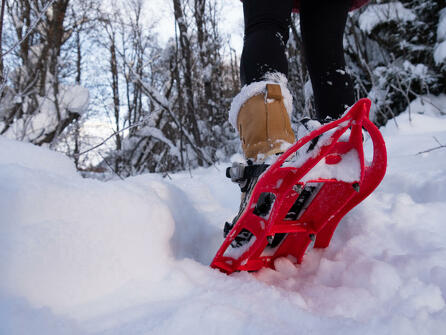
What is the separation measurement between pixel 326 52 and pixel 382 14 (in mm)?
4844

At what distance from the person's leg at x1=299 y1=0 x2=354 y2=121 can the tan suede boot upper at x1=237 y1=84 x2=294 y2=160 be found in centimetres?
27

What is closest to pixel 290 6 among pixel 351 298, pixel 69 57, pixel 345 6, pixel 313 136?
pixel 345 6

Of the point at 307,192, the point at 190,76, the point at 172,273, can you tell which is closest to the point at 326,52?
the point at 307,192

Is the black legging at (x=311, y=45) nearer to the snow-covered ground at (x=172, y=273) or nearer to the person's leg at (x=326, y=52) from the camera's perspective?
the person's leg at (x=326, y=52)

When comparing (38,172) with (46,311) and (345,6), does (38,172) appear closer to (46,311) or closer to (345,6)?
(46,311)

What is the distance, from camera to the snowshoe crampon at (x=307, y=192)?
0.66m

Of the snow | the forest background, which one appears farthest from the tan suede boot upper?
the snow

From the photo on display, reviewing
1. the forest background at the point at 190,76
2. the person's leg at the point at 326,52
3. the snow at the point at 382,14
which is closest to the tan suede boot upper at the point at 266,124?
the person's leg at the point at 326,52

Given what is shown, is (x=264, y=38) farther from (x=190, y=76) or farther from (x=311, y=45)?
(x=190, y=76)

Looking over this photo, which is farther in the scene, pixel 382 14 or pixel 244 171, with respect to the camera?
pixel 382 14

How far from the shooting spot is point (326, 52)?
3.51 feet

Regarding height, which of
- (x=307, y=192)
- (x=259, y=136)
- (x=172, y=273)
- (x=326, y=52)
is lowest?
(x=172, y=273)

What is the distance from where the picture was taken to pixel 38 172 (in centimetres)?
72

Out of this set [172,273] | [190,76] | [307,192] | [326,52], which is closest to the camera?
[172,273]
